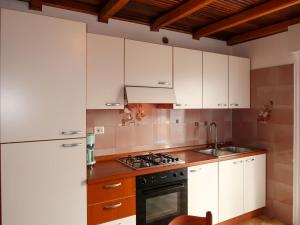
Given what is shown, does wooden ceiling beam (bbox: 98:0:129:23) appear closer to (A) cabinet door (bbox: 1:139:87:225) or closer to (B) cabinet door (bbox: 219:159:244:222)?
(A) cabinet door (bbox: 1:139:87:225)

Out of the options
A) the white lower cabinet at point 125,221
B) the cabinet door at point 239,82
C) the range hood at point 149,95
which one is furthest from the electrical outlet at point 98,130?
the cabinet door at point 239,82

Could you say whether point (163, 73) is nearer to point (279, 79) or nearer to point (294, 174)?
point (279, 79)

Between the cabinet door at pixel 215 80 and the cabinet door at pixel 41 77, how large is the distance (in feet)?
5.09

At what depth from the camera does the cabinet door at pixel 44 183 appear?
5.46ft

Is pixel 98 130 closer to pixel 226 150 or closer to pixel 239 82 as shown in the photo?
pixel 226 150

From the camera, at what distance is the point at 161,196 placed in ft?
7.52

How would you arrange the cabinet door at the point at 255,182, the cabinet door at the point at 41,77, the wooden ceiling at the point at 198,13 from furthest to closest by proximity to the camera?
the cabinet door at the point at 255,182
the wooden ceiling at the point at 198,13
the cabinet door at the point at 41,77

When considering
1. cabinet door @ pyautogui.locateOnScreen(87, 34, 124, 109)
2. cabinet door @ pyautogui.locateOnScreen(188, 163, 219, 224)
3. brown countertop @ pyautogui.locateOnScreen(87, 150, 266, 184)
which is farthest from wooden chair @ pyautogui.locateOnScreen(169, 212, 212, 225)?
cabinet door @ pyautogui.locateOnScreen(87, 34, 124, 109)

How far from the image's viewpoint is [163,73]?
2562mm

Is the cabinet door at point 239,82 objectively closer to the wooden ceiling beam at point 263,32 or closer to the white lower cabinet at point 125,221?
the wooden ceiling beam at point 263,32

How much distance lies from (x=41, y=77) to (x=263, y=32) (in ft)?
8.88

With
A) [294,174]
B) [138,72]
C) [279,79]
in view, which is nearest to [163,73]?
[138,72]

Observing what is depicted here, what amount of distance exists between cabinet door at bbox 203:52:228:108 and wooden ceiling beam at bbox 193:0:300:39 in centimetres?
33

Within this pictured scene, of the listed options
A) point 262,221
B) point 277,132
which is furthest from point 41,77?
point 262,221
